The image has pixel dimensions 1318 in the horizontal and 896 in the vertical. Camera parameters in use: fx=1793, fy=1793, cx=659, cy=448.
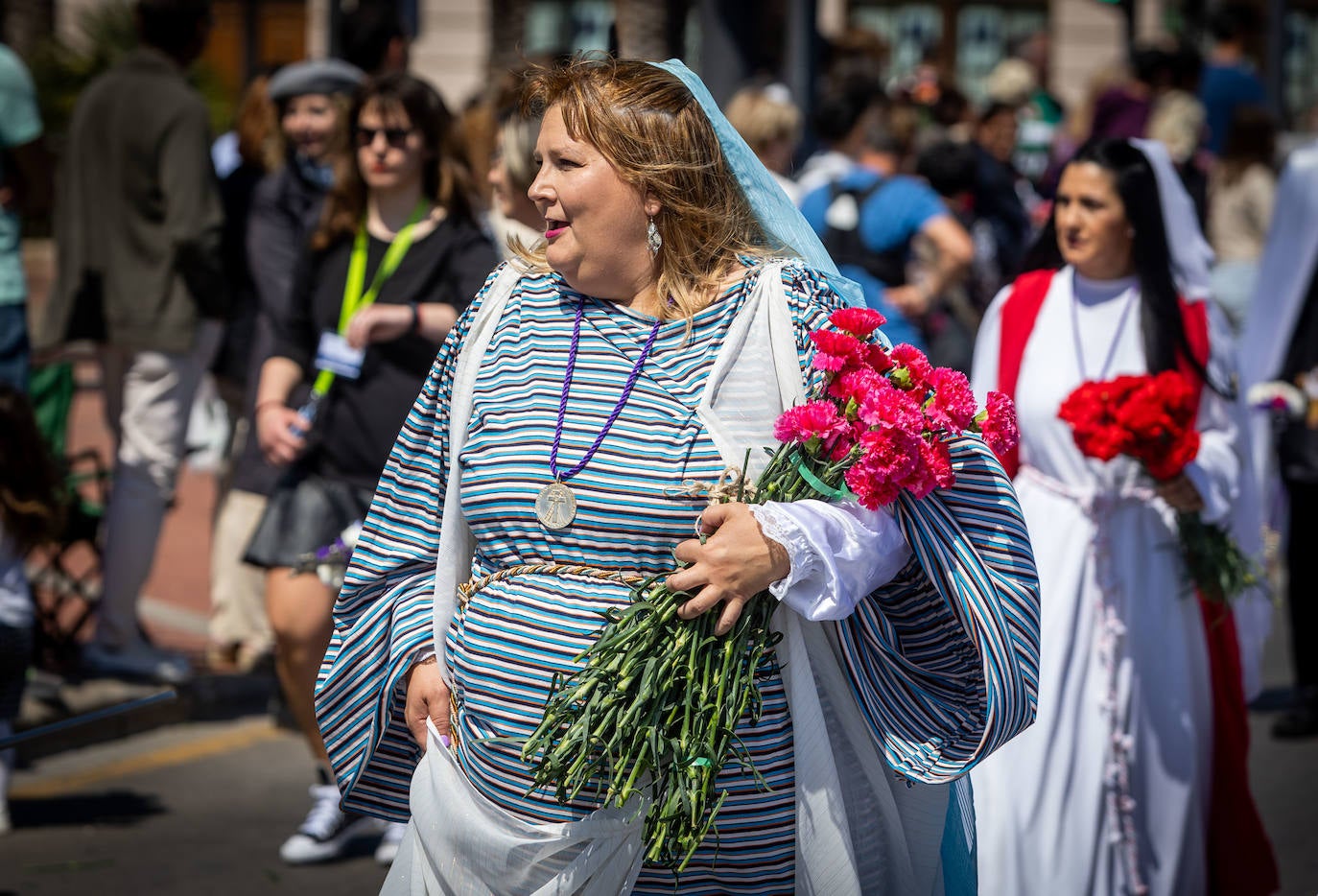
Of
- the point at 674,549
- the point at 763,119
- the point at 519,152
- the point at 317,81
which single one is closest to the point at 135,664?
the point at 317,81

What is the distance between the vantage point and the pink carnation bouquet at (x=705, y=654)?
2871 mm

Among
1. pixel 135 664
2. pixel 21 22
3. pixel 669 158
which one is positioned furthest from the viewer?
pixel 21 22

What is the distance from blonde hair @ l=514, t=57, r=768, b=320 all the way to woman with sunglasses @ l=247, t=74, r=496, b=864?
72.1 inches

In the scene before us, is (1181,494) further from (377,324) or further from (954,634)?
(377,324)

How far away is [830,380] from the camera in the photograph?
9.88 feet

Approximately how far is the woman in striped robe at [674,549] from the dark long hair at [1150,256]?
1.80 m

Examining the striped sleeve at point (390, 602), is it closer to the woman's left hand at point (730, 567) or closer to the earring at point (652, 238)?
the earring at point (652, 238)

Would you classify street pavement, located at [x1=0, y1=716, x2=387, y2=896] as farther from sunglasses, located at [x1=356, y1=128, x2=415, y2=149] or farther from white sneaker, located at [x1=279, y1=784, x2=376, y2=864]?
sunglasses, located at [x1=356, y1=128, x2=415, y2=149]

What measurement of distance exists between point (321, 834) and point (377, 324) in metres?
1.59

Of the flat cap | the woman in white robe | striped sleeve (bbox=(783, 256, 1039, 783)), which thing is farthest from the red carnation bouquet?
the flat cap

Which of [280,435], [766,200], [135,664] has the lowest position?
[135,664]

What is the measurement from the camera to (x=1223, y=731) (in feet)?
15.8

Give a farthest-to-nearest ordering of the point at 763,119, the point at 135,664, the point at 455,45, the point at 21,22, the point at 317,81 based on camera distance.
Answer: the point at 455,45
the point at 21,22
the point at 763,119
the point at 317,81
the point at 135,664

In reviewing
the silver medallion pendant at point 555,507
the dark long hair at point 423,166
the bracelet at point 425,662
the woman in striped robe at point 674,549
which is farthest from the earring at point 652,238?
the dark long hair at point 423,166
